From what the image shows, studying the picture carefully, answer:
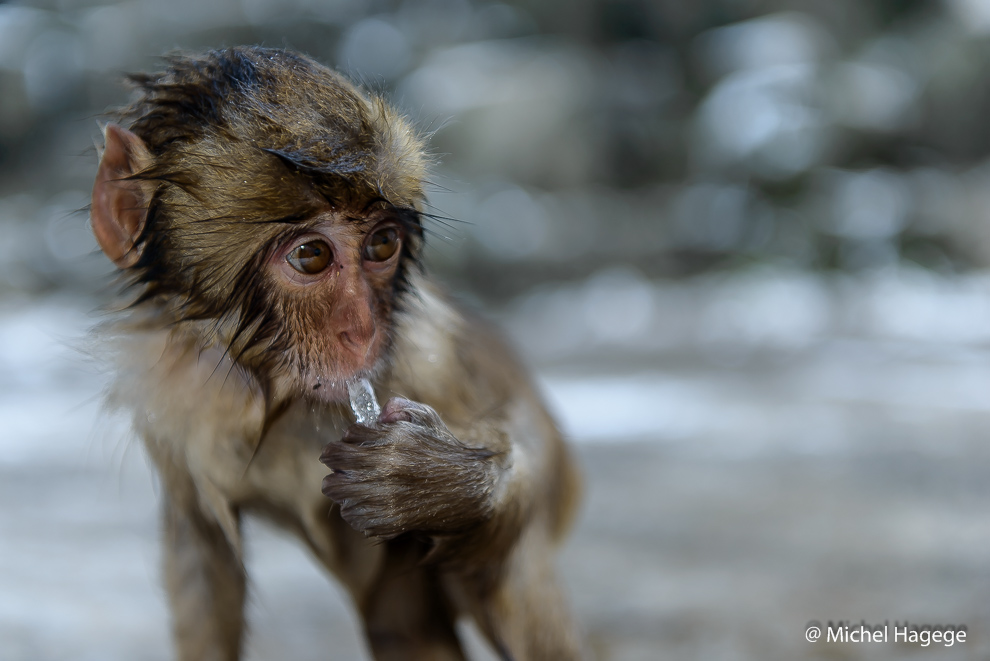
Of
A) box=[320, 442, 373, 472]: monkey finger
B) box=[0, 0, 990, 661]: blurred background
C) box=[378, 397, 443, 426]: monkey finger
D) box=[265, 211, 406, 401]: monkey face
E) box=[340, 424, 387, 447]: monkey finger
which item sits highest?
box=[0, 0, 990, 661]: blurred background

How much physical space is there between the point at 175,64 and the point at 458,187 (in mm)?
8795

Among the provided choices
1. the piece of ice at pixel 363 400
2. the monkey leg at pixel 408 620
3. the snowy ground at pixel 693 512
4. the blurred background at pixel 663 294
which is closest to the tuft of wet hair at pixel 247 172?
the piece of ice at pixel 363 400

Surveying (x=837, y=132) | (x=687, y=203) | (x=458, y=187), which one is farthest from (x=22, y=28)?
→ (x=837, y=132)

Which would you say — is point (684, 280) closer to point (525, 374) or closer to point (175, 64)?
point (525, 374)

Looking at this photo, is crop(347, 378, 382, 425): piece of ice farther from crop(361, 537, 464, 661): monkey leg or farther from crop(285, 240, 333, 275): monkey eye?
crop(361, 537, 464, 661): monkey leg

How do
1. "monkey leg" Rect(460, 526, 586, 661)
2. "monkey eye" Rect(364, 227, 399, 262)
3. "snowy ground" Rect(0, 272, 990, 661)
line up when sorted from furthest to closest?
1. "snowy ground" Rect(0, 272, 990, 661)
2. "monkey leg" Rect(460, 526, 586, 661)
3. "monkey eye" Rect(364, 227, 399, 262)

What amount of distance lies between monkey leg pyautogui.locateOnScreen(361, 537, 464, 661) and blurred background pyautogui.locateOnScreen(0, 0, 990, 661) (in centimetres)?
27

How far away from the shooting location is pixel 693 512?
384 cm

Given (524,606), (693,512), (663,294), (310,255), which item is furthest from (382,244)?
(663,294)

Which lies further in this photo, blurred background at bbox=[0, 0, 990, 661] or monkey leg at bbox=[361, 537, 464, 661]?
blurred background at bbox=[0, 0, 990, 661]

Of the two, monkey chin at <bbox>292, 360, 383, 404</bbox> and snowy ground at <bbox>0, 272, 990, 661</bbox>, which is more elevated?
snowy ground at <bbox>0, 272, 990, 661</bbox>

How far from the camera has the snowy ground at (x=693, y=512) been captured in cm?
274

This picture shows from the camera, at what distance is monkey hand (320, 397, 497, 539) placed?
1549 millimetres

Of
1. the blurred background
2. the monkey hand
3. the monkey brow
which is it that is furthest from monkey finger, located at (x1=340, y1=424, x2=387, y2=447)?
the blurred background
